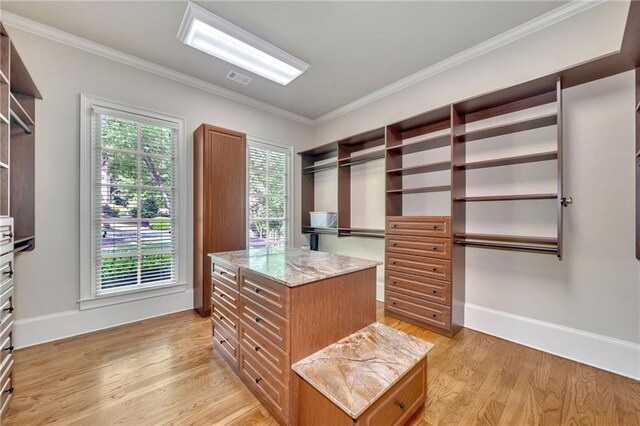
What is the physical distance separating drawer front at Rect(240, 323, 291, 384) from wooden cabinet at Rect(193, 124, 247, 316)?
1.51 metres

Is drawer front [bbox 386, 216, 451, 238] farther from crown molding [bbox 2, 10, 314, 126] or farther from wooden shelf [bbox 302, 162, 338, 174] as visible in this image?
crown molding [bbox 2, 10, 314, 126]

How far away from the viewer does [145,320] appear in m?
2.99

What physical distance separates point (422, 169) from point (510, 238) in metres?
1.18

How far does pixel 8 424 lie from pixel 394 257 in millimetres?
3226

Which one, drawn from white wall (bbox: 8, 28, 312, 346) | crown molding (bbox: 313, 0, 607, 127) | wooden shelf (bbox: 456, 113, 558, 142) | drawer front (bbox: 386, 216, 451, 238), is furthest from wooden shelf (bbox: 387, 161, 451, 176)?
white wall (bbox: 8, 28, 312, 346)

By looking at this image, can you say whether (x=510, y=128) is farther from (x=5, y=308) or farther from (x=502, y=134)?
(x=5, y=308)

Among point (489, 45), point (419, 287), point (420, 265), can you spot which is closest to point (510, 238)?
point (420, 265)

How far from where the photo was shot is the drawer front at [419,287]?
2.62 m

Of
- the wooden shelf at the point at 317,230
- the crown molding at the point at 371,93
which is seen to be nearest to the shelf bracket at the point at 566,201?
the crown molding at the point at 371,93

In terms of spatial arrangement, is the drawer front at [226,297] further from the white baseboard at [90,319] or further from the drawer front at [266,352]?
the white baseboard at [90,319]

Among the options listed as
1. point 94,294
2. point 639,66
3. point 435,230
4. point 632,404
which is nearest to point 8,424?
point 94,294

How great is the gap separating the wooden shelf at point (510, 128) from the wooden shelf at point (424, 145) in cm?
19

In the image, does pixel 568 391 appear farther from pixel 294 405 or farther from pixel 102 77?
pixel 102 77

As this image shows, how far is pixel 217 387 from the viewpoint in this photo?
1851 millimetres
